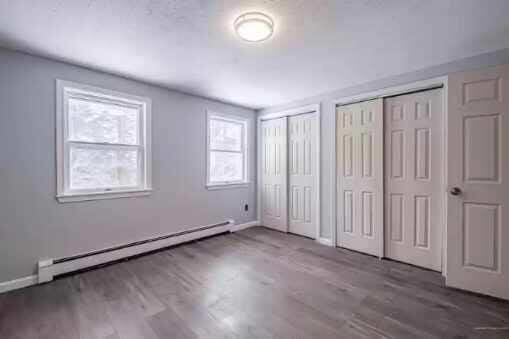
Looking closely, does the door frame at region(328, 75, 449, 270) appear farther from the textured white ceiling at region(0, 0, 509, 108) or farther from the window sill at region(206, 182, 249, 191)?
the window sill at region(206, 182, 249, 191)

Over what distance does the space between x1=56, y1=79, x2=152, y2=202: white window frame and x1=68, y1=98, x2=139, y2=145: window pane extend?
0.19 ft

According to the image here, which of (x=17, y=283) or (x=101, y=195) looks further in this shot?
(x=101, y=195)

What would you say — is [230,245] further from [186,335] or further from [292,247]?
[186,335]

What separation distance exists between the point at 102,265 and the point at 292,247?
2.49 metres

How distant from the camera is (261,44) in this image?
6.98 ft

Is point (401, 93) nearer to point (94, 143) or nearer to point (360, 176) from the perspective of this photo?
point (360, 176)

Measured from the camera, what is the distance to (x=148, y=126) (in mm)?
3133

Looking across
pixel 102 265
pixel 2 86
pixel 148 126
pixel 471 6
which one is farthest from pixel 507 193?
pixel 2 86

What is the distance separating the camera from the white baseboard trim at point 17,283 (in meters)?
2.16

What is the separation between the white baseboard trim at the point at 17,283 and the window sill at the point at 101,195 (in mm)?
795

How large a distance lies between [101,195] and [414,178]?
380cm

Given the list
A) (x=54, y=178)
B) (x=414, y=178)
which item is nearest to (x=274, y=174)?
(x=414, y=178)

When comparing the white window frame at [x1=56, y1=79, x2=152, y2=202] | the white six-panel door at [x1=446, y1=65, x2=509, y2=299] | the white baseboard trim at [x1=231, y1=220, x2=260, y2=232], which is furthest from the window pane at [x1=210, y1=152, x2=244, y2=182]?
the white six-panel door at [x1=446, y1=65, x2=509, y2=299]

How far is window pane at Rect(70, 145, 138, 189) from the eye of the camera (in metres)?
2.62
